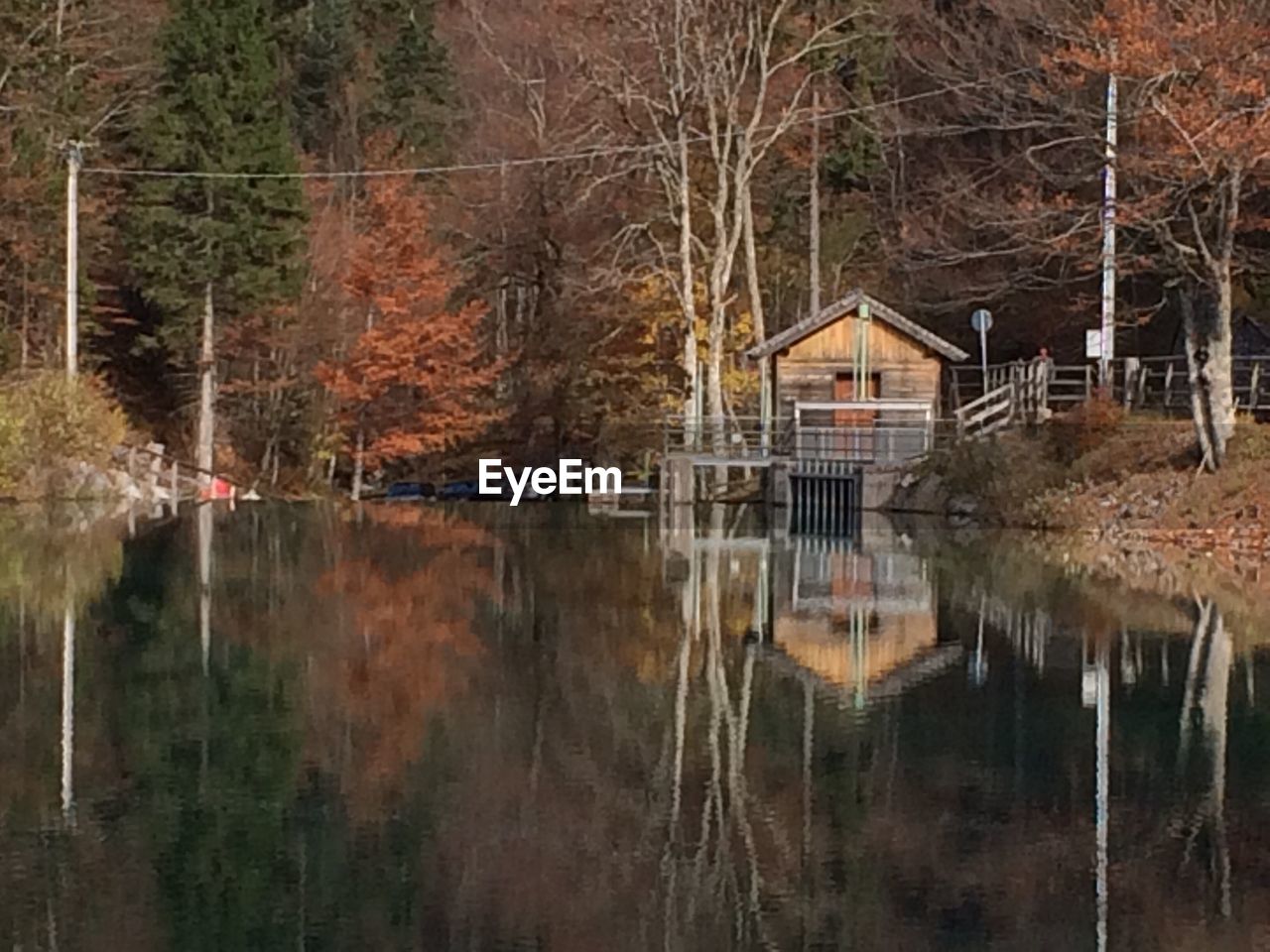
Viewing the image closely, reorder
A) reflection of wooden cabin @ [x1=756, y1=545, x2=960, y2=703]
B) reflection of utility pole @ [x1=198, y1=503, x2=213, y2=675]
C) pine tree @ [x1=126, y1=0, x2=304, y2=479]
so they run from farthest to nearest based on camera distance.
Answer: pine tree @ [x1=126, y1=0, x2=304, y2=479] → reflection of utility pole @ [x1=198, y1=503, x2=213, y2=675] → reflection of wooden cabin @ [x1=756, y1=545, x2=960, y2=703]

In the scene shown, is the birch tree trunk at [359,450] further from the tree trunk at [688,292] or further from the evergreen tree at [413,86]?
the tree trunk at [688,292]

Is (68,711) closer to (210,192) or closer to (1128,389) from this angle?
(1128,389)

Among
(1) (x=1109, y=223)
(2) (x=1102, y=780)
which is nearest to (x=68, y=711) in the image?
(2) (x=1102, y=780)

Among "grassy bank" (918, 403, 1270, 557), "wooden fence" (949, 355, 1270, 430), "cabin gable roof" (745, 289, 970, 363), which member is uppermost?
"cabin gable roof" (745, 289, 970, 363)

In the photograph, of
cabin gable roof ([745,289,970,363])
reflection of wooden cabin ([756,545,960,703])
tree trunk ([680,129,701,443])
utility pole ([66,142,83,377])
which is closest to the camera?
reflection of wooden cabin ([756,545,960,703])

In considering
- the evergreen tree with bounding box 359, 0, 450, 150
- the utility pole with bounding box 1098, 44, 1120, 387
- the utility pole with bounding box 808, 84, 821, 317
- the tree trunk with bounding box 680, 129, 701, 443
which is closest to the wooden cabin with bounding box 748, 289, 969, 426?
the tree trunk with bounding box 680, 129, 701, 443

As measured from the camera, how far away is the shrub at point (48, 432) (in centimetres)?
3766

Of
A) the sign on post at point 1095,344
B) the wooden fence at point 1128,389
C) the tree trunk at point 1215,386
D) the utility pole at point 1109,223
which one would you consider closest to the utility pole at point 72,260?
the wooden fence at point 1128,389

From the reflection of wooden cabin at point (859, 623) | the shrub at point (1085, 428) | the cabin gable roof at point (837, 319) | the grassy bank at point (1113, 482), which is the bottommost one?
the reflection of wooden cabin at point (859, 623)

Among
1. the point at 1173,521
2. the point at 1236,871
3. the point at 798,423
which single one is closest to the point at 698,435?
the point at 798,423

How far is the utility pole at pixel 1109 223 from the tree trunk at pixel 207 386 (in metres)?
20.6

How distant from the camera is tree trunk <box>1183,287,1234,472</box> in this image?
1198 inches

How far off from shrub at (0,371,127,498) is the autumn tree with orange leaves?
9440 millimetres

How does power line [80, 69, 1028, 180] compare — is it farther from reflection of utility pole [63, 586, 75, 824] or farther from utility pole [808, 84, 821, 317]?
reflection of utility pole [63, 586, 75, 824]
